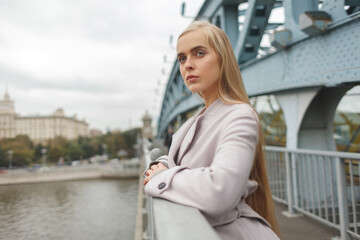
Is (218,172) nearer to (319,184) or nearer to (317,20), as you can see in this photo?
(317,20)

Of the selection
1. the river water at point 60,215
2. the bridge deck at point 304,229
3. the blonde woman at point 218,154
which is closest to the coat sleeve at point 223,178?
the blonde woman at point 218,154

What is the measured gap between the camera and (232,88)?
1054mm

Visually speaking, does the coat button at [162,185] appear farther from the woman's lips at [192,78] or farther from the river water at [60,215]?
the river water at [60,215]

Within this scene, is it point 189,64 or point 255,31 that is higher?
point 255,31

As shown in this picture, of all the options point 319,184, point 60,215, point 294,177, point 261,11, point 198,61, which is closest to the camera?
point 198,61

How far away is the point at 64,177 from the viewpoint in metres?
42.8

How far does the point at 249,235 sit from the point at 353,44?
2642 millimetres

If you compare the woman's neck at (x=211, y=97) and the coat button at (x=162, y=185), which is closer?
the coat button at (x=162, y=185)

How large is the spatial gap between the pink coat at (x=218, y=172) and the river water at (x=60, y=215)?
15.1 feet

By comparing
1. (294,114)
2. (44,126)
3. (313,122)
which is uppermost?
(44,126)

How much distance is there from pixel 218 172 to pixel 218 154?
68 millimetres

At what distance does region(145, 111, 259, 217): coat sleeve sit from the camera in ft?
2.38

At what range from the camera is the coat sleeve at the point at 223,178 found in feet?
2.38

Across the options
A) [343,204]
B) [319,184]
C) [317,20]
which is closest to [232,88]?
[343,204]
